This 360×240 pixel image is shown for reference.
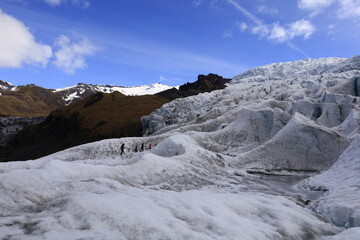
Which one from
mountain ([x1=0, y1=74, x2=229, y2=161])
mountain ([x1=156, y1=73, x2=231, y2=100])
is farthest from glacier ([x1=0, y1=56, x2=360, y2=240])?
mountain ([x1=156, y1=73, x2=231, y2=100])

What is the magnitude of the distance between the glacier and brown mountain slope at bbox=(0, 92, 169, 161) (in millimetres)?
41851

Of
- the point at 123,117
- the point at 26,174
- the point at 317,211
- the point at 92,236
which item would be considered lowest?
the point at 317,211

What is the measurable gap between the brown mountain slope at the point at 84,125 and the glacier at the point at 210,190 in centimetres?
4185

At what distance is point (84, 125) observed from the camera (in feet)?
314

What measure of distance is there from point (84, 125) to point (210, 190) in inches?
3164

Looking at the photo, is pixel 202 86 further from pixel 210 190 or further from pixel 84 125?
pixel 210 190

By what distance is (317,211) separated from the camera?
688 inches

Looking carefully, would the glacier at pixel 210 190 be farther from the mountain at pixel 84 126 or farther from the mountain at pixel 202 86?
the mountain at pixel 202 86

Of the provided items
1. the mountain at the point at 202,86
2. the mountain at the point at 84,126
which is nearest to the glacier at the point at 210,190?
the mountain at the point at 84,126

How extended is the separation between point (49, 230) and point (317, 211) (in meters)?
14.0

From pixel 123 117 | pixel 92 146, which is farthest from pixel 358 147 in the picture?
pixel 123 117

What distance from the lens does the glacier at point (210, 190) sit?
10.8 m

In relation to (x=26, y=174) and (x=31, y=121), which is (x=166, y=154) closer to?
(x=26, y=174)

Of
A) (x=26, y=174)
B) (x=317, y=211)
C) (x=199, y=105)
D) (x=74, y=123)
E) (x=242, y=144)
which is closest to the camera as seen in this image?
(x=26, y=174)
